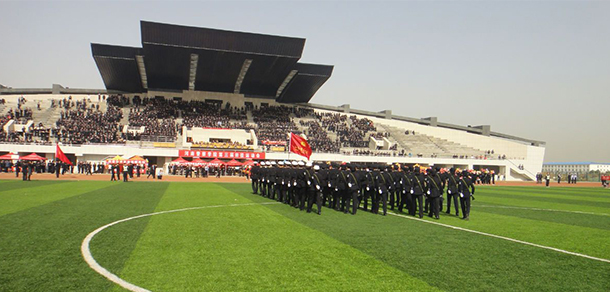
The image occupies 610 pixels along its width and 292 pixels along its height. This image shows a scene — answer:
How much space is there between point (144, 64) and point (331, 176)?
50.4 m

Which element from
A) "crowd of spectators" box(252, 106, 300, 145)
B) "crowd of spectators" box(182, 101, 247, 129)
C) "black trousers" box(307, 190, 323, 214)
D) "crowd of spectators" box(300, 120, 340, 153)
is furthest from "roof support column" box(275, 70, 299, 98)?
"black trousers" box(307, 190, 323, 214)

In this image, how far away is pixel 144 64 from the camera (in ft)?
189

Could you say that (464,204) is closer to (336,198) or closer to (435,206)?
(435,206)

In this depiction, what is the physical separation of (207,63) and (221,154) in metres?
15.4

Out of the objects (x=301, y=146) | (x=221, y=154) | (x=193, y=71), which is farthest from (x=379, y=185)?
(x=193, y=71)

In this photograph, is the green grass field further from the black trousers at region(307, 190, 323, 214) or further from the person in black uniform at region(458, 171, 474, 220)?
the black trousers at region(307, 190, 323, 214)

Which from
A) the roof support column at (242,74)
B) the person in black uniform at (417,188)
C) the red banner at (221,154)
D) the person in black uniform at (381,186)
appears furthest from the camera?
the roof support column at (242,74)

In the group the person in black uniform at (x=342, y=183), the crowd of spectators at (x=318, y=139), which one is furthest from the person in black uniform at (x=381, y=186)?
the crowd of spectators at (x=318, y=139)

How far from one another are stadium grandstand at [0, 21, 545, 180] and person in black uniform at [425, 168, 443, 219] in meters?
38.4

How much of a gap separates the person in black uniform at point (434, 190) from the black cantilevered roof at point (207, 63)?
43.9m

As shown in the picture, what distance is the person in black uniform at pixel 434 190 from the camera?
1405 cm

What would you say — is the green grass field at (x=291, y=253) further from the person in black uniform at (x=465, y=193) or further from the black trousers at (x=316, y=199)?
the black trousers at (x=316, y=199)

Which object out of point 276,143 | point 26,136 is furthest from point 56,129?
point 276,143

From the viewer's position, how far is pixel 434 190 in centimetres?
1413
